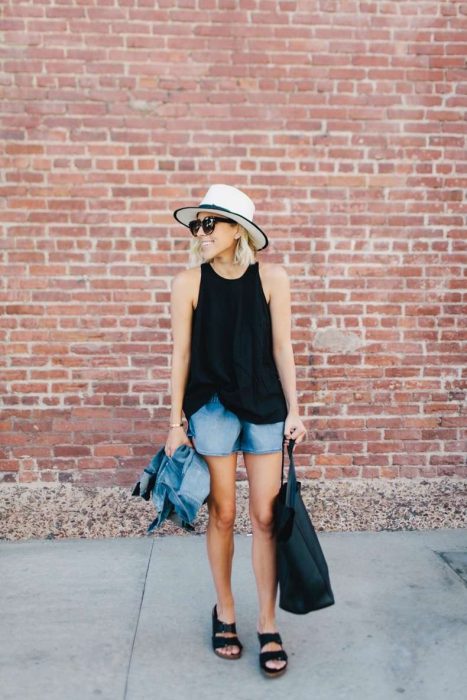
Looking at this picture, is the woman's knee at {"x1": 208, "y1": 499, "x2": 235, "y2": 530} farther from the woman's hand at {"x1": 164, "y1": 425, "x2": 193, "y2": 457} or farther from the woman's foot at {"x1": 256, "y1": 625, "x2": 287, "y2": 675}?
the woman's foot at {"x1": 256, "y1": 625, "x2": 287, "y2": 675}

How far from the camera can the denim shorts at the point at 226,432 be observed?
9.09 feet

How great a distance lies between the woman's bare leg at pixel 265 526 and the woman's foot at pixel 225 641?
5.2 inches

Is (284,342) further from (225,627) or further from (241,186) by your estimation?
(241,186)

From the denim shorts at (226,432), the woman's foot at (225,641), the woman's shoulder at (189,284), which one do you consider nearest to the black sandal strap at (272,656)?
the woman's foot at (225,641)

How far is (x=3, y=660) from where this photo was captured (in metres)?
2.84

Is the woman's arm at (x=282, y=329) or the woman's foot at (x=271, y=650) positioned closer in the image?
the woman's foot at (x=271, y=650)

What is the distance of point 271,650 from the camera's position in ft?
9.07

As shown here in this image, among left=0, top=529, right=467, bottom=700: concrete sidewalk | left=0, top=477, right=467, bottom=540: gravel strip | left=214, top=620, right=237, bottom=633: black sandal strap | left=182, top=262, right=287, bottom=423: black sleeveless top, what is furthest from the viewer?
left=0, top=477, right=467, bottom=540: gravel strip

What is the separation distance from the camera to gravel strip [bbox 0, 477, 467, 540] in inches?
169

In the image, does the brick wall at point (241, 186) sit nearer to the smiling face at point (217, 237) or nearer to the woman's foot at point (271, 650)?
the smiling face at point (217, 237)

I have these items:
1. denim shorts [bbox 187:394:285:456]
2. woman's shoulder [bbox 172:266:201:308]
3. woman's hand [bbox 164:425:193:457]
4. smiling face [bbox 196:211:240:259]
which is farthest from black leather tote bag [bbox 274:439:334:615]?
smiling face [bbox 196:211:240:259]

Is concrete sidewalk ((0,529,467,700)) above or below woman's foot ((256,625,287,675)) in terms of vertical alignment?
below

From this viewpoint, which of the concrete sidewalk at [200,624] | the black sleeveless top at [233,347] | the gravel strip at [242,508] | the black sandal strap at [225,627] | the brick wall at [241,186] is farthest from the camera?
the gravel strip at [242,508]

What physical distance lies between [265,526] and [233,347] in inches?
30.2
